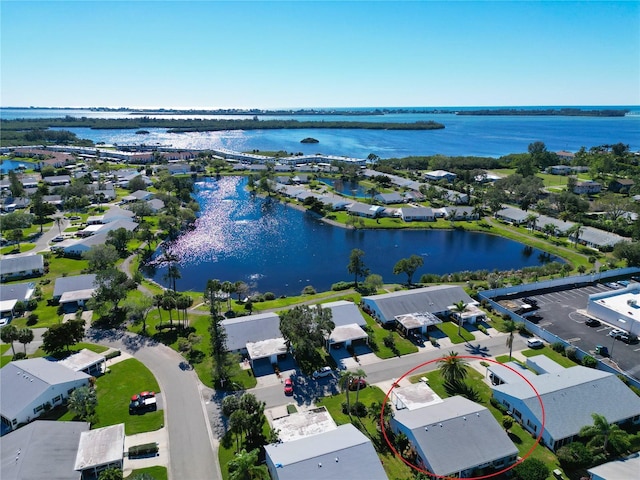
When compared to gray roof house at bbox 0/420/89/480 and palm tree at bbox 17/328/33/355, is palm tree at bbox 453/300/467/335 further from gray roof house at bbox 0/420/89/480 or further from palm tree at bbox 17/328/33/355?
palm tree at bbox 17/328/33/355


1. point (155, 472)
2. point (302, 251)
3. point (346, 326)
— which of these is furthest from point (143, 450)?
point (302, 251)

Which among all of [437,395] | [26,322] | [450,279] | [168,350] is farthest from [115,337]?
[450,279]

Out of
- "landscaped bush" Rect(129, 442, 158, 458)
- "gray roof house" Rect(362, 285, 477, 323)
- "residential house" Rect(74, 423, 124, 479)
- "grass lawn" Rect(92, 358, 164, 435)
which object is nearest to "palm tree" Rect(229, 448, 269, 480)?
"landscaped bush" Rect(129, 442, 158, 458)

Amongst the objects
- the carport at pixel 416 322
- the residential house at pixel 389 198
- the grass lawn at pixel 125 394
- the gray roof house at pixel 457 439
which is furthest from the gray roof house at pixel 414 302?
the residential house at pixel 389 198

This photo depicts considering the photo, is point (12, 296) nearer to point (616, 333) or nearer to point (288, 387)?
point (288, 387)

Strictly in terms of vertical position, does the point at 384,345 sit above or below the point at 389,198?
below

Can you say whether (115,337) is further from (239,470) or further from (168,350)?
(239,470)
